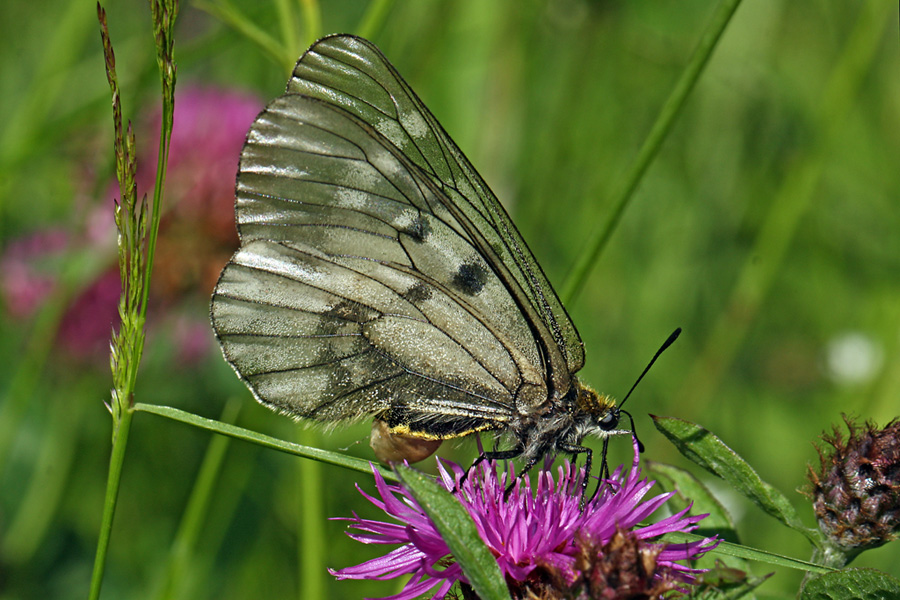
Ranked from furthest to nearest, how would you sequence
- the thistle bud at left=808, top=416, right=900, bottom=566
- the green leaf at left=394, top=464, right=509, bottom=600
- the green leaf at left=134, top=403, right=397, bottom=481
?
the thistle bud at left=808, top=416, right=900, bottom=566 → the green leaf at left=134, top=403, right=397, bottom=481 → the green leaf at left=394, top=464, right=509, bottom=600

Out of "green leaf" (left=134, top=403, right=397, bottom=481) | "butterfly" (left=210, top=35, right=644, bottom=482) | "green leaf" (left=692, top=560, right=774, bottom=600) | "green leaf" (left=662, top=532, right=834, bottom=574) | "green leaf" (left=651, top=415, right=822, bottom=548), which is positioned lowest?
"green leaf" (left=692, top=560, right=774, bottom=600)

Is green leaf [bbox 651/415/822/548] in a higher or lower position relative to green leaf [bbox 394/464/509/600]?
higher

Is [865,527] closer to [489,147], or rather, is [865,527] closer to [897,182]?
[489,147]

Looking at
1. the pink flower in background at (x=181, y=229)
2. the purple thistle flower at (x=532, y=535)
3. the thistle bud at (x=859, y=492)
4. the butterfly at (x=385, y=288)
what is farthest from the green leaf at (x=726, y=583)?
the pink flower in background at (x=181, y=229)

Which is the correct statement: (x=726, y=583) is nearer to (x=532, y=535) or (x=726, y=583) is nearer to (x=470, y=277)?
(x=532, y=535)

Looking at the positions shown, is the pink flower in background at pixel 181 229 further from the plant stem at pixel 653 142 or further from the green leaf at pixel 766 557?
the green leaf at pixel 766 557

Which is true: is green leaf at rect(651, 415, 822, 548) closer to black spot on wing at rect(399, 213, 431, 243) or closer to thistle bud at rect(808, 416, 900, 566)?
thistle bud at rect(808, 416, 900, 566)

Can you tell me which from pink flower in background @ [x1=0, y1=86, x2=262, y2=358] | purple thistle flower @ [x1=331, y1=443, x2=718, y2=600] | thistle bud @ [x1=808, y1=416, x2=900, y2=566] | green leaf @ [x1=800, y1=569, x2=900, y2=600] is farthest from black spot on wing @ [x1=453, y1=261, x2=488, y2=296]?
pink flower in background @ [x1=0, y1=86, x2=262, y2=358]
